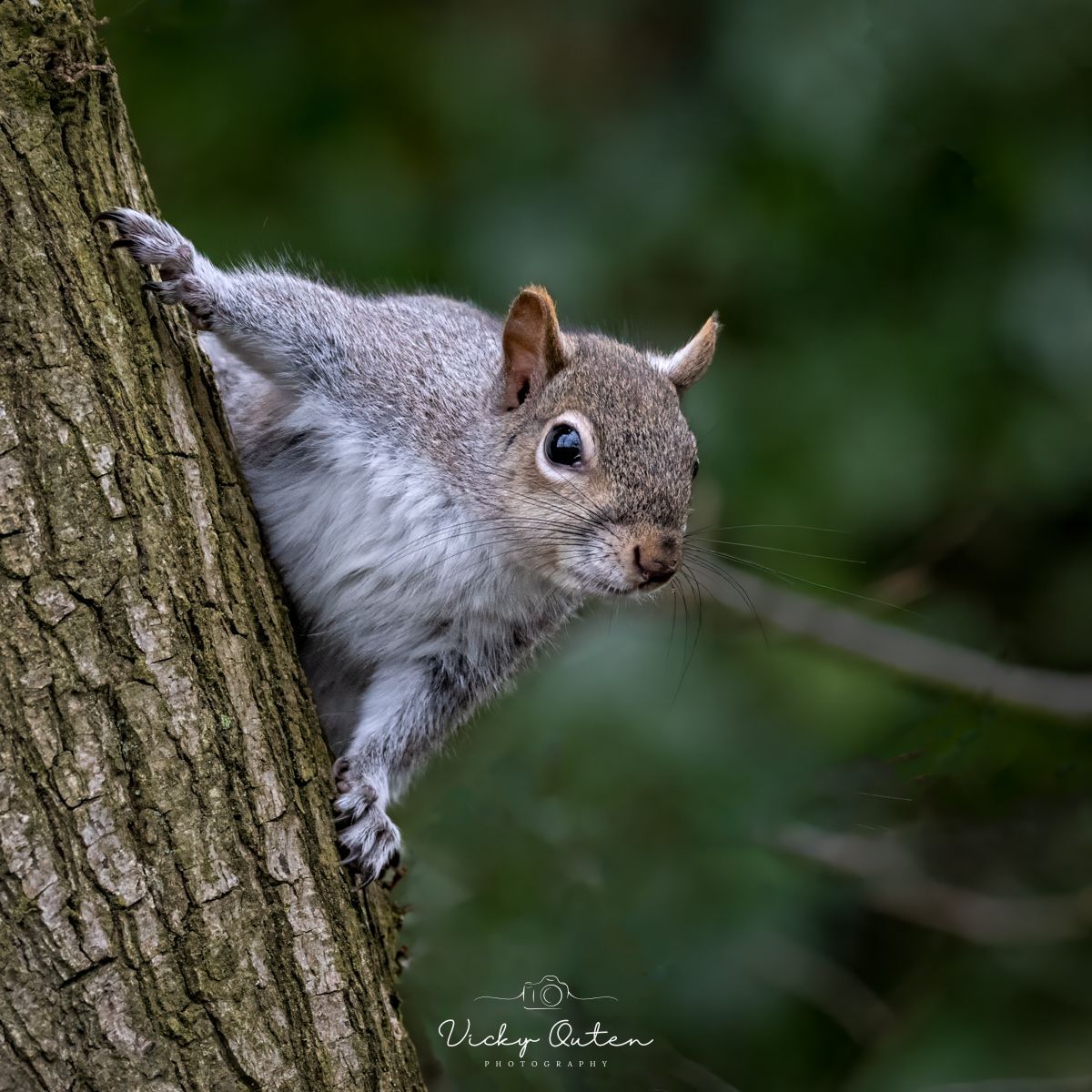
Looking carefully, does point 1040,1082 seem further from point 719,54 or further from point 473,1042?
point 719,54

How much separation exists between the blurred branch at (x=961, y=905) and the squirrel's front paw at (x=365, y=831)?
156 centimetres

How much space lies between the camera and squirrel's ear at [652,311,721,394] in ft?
10.1

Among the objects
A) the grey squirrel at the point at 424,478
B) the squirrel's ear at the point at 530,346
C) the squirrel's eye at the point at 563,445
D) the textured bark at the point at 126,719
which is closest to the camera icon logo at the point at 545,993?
the grey squirrel at the point at 424,478

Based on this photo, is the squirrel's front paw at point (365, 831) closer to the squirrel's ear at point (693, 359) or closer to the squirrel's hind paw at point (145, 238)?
the squirrel's hind paw at point (145, 238)

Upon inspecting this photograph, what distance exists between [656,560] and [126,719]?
119 centimetres

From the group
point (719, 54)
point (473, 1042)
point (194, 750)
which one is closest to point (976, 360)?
point (719, 54)

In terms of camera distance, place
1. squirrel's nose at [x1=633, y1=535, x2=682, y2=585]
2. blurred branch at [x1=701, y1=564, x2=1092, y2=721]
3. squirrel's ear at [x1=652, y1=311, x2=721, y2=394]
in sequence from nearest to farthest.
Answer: squirrel's nose at [x1=633, y1=535, x2=682, y2=585]
squirrel's ear at [x1=652, y1=311, x2=721, y2=394]
blurred branch at [x1=701, y1=564, x2=1092, y2=721]

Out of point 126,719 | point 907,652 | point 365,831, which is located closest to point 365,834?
point 365,831

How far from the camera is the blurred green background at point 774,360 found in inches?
122

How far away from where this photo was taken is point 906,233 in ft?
11.7

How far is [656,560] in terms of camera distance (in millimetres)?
2594

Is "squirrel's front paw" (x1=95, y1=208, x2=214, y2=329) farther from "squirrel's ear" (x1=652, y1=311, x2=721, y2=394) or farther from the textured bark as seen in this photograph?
"squirrel's ear" (x1=652, y1=311, x2=721, y2=394)

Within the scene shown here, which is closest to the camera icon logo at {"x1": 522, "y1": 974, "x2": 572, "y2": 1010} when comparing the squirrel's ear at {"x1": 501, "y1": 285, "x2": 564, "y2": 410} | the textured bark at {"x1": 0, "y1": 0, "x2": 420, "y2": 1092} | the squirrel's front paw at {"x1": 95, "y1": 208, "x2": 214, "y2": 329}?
the textured bark at {"x1": 0, "y1": 0, "x2": 420, "y2": 1092}

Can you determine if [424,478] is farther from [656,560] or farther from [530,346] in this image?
[656,560]
